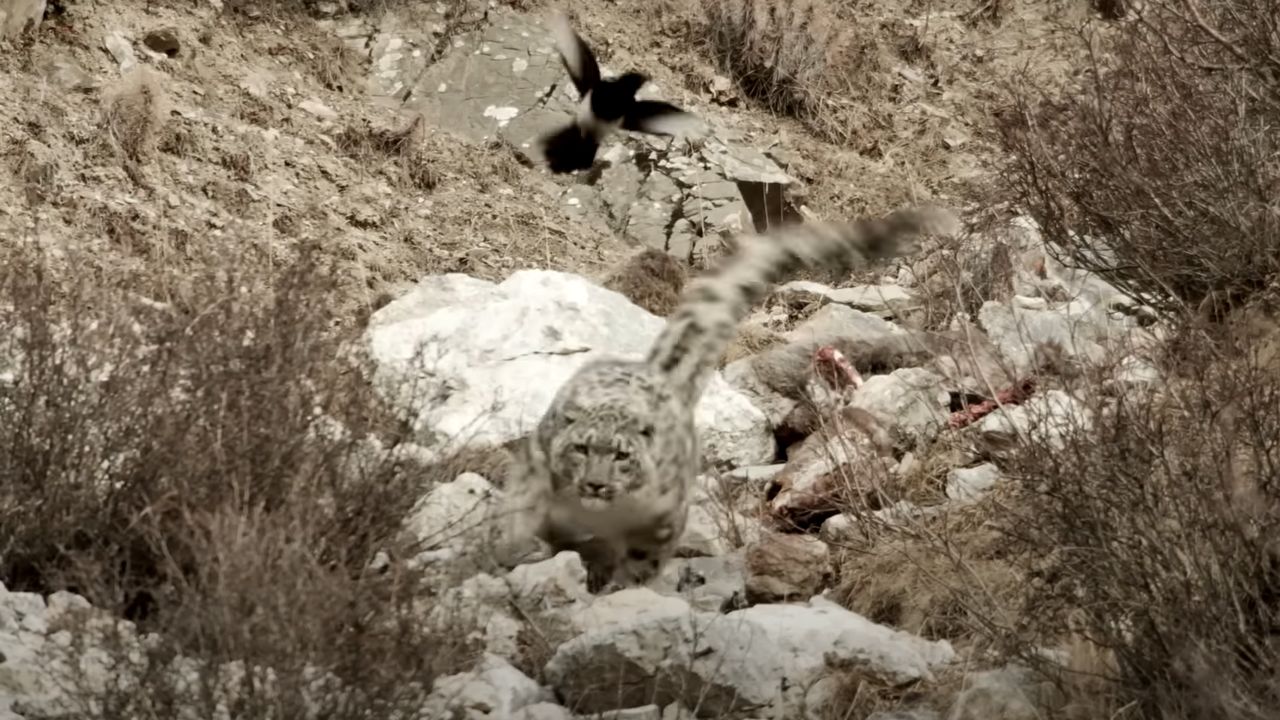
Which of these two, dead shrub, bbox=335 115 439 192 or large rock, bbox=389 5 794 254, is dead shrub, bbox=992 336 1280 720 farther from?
dead shrub, bbox=335 115 439 192

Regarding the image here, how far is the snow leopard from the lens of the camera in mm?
5293

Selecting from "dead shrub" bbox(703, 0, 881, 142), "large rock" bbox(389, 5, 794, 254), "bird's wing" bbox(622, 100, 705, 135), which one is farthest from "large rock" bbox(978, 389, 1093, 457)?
"dead shrub" bbox(703, 0, 881, 142)

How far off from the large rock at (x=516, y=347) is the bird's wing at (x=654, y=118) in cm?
270

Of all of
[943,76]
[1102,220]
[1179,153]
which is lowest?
[943,76]

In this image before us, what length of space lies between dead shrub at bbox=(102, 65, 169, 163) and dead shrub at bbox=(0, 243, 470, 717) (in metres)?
4.73

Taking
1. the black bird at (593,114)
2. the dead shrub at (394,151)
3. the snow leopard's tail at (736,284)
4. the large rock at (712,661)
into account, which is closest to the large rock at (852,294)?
the black bird at (593,114)

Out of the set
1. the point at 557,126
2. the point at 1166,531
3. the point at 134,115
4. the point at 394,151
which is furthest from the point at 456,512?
the point at 557,126

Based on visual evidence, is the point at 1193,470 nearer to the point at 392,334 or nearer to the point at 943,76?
the point at 392,334

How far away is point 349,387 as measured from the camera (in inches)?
190

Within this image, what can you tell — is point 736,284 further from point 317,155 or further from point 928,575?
point 317,155

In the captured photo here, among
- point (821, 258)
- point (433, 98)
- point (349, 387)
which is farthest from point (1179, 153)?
→ point (433, 98)

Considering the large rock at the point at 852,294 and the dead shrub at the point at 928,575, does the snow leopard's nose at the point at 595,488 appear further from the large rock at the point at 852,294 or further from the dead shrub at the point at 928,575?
the large rock at the point at 852,294

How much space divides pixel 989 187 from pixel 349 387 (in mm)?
6292

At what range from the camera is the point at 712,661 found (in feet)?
13.6
